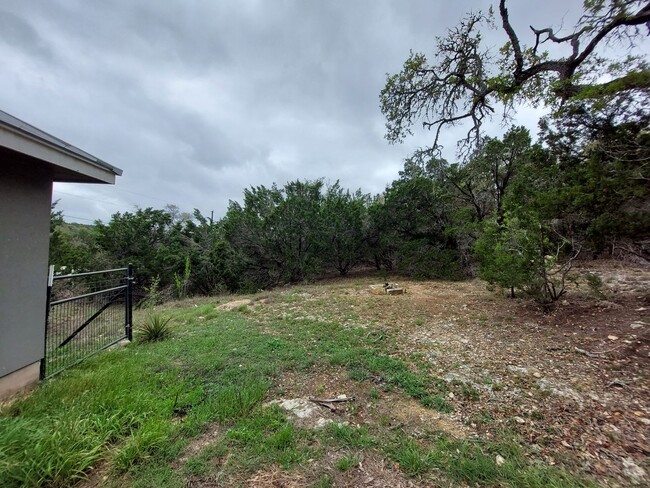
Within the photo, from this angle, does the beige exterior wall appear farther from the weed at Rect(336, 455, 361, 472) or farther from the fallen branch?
the fallen branch

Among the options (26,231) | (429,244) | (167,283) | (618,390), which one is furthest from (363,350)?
(167,283)

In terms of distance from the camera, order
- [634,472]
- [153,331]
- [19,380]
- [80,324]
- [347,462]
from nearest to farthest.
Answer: [634,472], [347,462], [19,380], [80,324], [153,331]

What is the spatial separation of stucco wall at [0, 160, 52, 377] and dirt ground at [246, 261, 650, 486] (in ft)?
8.45

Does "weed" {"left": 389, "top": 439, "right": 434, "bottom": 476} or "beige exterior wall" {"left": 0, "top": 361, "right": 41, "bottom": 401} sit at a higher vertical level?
"beige exterior wall" {"left": 0, "top": 361, "right": 41, "bottom": 401}

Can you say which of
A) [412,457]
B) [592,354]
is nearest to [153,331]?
[412,457]

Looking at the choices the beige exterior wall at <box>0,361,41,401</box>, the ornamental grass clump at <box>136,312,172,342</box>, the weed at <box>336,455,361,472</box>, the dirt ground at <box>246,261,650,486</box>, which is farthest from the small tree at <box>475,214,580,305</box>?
the beige exterior wall at <box>0,361,41,401</box>

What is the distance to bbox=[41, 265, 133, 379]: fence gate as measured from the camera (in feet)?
10.3

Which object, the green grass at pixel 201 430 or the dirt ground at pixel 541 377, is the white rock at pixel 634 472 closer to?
the dirt ground at pixel 541 377

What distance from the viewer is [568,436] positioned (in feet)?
6.16

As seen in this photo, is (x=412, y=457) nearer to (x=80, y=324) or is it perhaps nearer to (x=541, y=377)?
(x=541, y=377)

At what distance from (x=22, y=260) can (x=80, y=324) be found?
1.80 metres

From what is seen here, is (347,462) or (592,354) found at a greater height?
(592,354)

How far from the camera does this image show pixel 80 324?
3.97m

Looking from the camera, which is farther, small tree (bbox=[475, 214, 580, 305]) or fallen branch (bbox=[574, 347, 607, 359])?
small tree (bbox=[475, 214, 580, 305])
